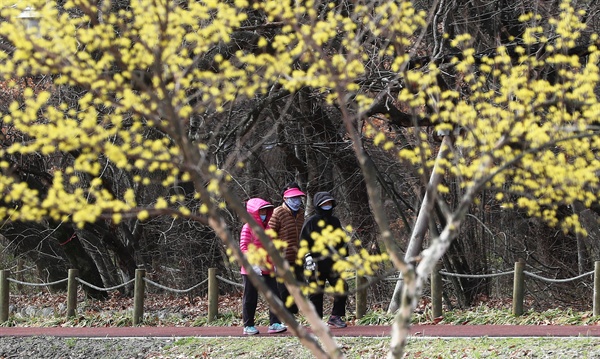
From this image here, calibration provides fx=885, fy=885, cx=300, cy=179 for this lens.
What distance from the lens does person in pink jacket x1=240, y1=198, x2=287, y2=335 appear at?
34.9ft

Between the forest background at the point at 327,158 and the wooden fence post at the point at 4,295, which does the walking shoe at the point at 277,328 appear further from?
the wooden fence post at the point at 4,295

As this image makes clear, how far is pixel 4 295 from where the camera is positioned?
16.1m

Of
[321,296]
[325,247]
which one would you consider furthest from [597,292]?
[325,247]

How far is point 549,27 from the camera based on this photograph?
1396 cm

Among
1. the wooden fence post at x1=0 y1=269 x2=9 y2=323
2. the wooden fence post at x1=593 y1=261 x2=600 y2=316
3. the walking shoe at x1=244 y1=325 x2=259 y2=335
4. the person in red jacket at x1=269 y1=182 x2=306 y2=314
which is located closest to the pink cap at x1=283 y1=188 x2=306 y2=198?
the person in red jacket at x1=269 y1=182 x2=306 y2=314

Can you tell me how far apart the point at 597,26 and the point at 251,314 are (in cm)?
707

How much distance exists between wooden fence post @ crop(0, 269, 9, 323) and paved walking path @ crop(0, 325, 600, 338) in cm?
175

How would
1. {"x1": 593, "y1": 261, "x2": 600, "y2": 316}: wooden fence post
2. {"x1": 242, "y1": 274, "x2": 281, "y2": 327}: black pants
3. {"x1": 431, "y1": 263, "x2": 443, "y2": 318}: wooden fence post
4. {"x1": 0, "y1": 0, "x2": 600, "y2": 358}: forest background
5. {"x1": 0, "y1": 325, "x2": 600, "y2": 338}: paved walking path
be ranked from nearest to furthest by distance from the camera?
{"x1": 0, "y1": 325, "x2": 600, "y2": 338}: paved walking path → {"x1": 242, "y1": 274, "x2": 281, "y2": 327}: black pants → {"x1": 593, "y1": 261, "x2": 600, "y2": 316}: wooden fence post → {"x1": 0, "y1": 0, "x2": 600, "y2": 358}: forest background → {"x1": 431, "y1": 263, "x2": 443, "y2": 318}: wooden fence post

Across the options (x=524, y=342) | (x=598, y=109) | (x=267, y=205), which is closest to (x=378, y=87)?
(x=267, y=205)

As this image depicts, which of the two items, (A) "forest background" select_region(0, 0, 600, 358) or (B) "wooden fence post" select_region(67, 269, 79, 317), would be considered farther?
(B) "wooden fence post" select_region(67, 269, 79, 317)

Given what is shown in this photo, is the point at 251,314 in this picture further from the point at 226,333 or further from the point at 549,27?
the point at 549,27

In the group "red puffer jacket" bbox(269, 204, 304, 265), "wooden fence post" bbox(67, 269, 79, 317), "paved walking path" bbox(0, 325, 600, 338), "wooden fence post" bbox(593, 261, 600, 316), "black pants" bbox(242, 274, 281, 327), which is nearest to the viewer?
"paved walking path" bbox(0, 325, 600, 338)

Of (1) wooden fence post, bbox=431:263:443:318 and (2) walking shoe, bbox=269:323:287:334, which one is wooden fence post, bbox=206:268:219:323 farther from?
(1) wooden fence post, bbox=431:263:443:318

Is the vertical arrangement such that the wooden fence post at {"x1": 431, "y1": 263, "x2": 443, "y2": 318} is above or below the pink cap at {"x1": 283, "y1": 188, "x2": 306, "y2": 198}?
below
